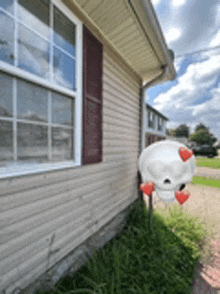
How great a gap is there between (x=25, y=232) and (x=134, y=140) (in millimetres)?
2639

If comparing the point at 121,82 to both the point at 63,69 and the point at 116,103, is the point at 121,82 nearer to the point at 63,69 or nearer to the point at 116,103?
the point at 116,103

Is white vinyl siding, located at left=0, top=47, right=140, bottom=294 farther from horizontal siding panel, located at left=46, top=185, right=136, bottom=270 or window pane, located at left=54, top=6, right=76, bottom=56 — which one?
window pane, located at left=54, top=6, right=76, bottom=56

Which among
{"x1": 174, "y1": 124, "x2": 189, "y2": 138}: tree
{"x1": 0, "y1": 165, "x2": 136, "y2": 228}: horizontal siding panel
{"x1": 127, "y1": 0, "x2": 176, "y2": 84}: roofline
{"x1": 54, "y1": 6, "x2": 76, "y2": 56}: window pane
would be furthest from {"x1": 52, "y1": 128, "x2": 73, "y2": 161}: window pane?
{"x1": 174, "y1": 124, "x2": 189, "y2": 138}: tree

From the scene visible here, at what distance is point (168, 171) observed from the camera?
6.50ft

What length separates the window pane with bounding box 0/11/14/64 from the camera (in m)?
1.07

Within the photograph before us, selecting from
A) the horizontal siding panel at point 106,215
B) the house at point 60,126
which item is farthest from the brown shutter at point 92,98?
the horizontal siding panel at point 106,215

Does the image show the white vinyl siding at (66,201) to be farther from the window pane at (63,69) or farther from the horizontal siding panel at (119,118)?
the window pane at (63,69)

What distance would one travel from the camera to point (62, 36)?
5.06 ft

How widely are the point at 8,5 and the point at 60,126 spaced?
969 millimetres

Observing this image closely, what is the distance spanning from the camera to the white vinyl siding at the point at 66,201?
115 centimetres

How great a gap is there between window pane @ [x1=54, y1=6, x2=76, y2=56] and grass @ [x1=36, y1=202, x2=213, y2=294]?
2295 mm

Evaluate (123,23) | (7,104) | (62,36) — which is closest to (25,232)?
(7,104)

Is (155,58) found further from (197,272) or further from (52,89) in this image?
(197,272)

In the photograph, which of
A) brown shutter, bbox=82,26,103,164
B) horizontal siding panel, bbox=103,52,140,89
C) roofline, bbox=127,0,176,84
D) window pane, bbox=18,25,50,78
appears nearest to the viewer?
window pane, bbox=18,25,50,78
